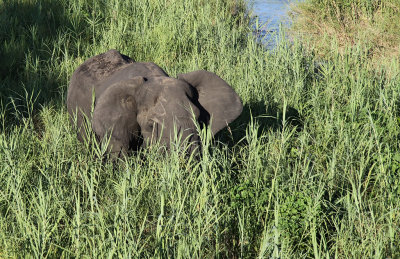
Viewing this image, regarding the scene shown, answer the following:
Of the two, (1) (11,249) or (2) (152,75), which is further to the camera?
(2) (152,75)

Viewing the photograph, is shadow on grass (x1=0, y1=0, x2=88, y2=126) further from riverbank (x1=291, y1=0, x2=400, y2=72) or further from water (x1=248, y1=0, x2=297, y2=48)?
water (x1=248, y1=0, x2=297, y2=48)

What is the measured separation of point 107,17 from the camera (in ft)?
23.3

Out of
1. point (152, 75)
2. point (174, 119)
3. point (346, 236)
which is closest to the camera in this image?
point (346, 236)

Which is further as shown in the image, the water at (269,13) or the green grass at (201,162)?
the water at (269,13)

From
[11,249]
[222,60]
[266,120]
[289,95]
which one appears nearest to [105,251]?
[11,249]

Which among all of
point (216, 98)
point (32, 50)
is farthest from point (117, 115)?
point (32, 50)

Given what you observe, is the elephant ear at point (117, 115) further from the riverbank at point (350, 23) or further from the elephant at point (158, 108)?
the riverbank at point (350, 23)

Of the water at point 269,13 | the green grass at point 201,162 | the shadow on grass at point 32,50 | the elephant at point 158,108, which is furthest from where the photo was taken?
the water at point 269,13

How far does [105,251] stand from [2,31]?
469cm

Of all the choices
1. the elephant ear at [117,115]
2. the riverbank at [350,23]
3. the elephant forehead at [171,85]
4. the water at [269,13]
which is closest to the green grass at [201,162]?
the elephant ear at [117,115]

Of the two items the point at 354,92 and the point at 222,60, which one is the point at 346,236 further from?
the point at 222,60

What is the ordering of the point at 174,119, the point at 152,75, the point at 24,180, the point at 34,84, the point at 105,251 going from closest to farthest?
1. the point at 105,251
2. the point at 24,180
3. the point at 174,119
4. the point at 152,75
5. the point at 34,84

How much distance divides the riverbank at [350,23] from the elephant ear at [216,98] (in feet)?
11.3

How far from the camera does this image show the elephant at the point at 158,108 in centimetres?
384
